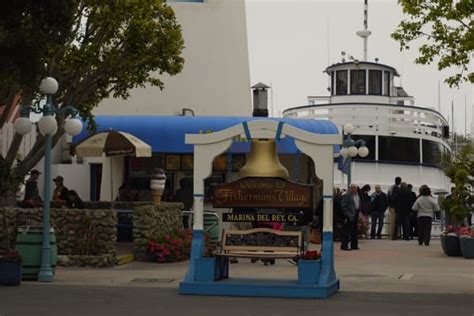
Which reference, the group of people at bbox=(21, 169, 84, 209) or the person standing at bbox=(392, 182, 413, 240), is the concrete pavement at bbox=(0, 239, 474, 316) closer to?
the group of people at bbox=(21, 169, 84, 209)

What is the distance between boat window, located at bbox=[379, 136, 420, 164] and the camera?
40094 mm

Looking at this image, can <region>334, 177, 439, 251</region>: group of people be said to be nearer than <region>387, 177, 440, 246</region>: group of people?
Yes

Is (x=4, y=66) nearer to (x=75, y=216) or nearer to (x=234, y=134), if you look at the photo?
(x=234, y=134)

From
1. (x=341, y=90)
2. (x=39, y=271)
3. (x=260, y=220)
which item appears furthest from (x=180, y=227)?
(x=341, y=90)

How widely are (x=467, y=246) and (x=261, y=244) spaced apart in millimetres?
8634

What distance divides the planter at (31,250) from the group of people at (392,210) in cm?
974

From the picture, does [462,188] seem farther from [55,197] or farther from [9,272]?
[9,272]

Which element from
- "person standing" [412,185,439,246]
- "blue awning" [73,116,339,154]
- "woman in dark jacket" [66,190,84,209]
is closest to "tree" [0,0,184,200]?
"woman in dark jacket" [66,190,84,209]

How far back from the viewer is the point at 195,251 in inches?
604

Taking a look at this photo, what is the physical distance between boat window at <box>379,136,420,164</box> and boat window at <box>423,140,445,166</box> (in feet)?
2.04

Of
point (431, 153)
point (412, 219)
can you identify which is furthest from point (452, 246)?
point (431, 153)

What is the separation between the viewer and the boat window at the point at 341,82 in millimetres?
43594

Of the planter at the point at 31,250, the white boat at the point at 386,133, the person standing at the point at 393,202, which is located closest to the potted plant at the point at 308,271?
the planter at the point at 31,250

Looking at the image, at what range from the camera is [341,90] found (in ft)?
144
